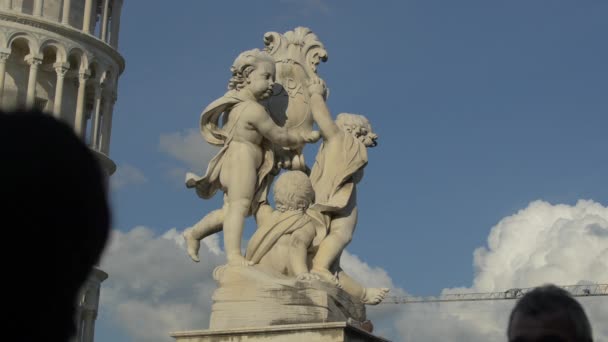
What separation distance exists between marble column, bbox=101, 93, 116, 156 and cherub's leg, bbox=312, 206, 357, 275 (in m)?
62.3

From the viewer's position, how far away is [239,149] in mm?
11539

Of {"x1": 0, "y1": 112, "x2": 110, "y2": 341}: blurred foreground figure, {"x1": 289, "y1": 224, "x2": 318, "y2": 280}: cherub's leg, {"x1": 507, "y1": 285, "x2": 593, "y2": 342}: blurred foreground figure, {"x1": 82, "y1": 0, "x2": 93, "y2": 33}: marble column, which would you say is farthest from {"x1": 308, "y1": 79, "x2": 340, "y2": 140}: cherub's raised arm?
{"x1": 82, "y1": 0, "x2": 93, "y2": 33}: marble column

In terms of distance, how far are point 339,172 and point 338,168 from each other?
45mm

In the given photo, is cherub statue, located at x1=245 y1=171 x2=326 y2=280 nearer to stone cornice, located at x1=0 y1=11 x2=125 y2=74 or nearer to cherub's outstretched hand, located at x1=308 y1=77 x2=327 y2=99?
cherub's outstretched hand, located at x1=308 y1=77 x2=327 y2=99

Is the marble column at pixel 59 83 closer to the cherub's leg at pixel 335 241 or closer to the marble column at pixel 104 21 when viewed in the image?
the marble column at pixel 104 21

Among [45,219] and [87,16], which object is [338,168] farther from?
[87,16]

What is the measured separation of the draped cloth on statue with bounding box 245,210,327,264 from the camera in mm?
11312

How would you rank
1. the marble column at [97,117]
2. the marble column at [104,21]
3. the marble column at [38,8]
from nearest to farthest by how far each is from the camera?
the marble column at [38,8] < the marble column at [97,117] < the marble column at [104,21]

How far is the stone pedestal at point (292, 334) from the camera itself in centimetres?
1050

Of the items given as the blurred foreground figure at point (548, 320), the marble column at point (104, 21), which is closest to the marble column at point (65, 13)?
the marble column at point (104, 21)

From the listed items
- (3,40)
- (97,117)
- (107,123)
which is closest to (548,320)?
(3,40)

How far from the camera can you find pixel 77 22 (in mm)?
72438

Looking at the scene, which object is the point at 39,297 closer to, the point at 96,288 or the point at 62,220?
the point at 62,220

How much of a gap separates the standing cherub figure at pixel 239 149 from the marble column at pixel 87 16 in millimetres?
61601
